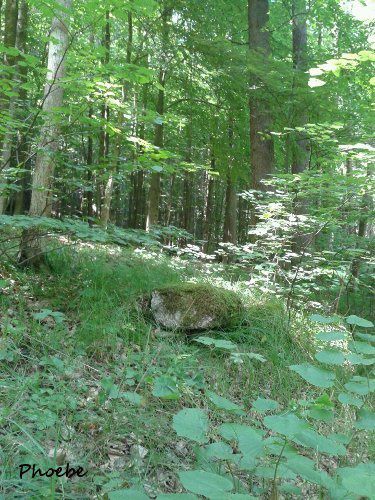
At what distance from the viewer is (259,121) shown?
25.4 feet

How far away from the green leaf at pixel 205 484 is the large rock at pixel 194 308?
3.02 m

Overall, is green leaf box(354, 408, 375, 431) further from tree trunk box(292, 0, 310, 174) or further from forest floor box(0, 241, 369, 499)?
tree trunk box(292, 0, 310, 174)

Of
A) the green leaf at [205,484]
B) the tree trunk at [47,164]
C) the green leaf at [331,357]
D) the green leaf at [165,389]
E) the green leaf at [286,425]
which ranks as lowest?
the green leaf at [165,389]

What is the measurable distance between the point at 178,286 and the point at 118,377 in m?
1.80

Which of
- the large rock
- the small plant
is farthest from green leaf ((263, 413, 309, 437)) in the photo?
the large rock

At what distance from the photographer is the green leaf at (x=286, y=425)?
60.2 inches

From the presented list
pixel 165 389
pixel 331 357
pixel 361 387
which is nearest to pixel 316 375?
pixel 331 357

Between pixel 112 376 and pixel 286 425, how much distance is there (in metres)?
1.91

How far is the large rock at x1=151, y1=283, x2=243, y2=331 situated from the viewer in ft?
14.7

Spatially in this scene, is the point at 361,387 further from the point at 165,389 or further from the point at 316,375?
the point at 165,389

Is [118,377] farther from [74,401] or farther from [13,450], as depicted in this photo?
[13,450]

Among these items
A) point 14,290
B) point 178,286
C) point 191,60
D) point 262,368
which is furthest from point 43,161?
point 191,60

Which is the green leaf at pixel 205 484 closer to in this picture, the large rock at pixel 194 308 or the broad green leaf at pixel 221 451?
the broad green leaf at pixel 221 451

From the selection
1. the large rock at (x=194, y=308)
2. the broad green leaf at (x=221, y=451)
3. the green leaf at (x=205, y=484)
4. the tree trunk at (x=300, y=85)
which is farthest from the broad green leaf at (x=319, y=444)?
the tree trunk at (x=300, y=85)
